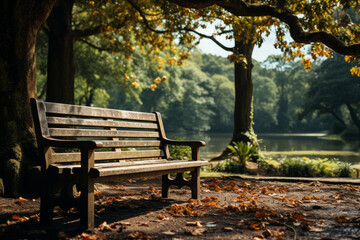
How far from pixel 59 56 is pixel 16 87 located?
5.63m

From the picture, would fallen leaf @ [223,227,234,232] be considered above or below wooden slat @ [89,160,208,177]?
below

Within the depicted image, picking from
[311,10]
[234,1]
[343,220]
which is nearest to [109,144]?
[343,220]

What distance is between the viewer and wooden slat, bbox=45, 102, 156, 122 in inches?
161

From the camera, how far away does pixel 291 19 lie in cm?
637

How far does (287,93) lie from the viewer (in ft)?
246

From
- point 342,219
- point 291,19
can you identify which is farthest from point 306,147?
point 342,219

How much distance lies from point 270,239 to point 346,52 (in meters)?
3.72

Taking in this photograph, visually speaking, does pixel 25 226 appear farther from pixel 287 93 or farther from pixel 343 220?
pixel 287 93

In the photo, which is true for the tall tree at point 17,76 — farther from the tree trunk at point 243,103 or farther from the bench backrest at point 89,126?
the tree trunk at point 243,103

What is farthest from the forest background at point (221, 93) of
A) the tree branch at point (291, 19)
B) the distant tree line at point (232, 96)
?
the tree branch at point (291, 19)

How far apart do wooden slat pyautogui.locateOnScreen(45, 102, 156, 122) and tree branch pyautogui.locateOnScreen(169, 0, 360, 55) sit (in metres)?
1.88

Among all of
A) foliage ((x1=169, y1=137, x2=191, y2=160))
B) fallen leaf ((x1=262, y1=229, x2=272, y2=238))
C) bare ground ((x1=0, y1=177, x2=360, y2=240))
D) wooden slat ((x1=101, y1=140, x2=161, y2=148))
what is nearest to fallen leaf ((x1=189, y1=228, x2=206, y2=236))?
bare ground ((x1=0, y1=177, x2=360, y2=240))

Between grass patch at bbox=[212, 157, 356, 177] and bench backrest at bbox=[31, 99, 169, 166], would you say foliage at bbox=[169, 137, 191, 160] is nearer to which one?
grass patch at bbox=[212, 157, 356, 177]

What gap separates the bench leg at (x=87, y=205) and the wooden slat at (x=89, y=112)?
987mm
